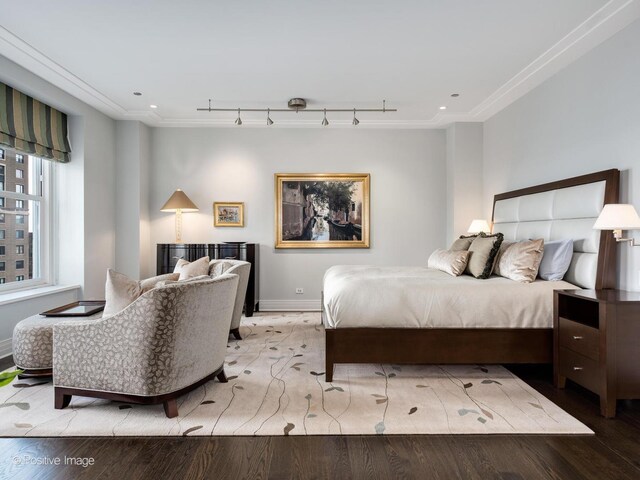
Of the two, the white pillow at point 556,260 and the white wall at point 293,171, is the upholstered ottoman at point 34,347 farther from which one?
the white pillow at point 556,260

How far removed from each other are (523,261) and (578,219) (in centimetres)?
62

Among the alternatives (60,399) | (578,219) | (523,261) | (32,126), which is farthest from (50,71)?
(578,219)

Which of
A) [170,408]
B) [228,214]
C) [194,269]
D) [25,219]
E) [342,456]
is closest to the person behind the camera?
[342,456]

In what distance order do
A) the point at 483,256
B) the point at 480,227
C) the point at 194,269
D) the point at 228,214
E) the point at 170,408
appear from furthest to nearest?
1. the point at 228,214
2. the point at 480,227
3. the point at 194,269
4. the point at 483,256
5. the point at 170,408

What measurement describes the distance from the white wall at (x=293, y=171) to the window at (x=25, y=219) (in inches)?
53.1

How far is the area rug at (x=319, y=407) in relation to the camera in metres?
2.08

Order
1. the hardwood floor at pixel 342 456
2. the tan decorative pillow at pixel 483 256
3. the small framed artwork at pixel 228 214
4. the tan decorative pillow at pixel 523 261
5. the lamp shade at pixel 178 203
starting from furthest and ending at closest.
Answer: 1. the small framed artwork at pixel 228 214
2. the lamp shade at pixel 178 203
3. the tan decorative pillow at pixel 483 256
4. the tan decorative pillow at pixel 523 261
5. the hardwood floor at pixel 342 456

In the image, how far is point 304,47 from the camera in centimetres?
315

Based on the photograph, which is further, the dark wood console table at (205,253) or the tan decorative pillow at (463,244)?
the dark wood console table at (205,253)

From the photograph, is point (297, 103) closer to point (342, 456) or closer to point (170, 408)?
point (170, 408)

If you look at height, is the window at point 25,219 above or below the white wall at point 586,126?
below

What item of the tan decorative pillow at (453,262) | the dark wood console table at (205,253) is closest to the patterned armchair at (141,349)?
the tan decorative pillow at (453,262)

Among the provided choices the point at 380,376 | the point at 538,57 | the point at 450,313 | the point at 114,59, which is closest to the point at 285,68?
the point at 114,59

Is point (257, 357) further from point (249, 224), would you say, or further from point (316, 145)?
point (316, 145)
